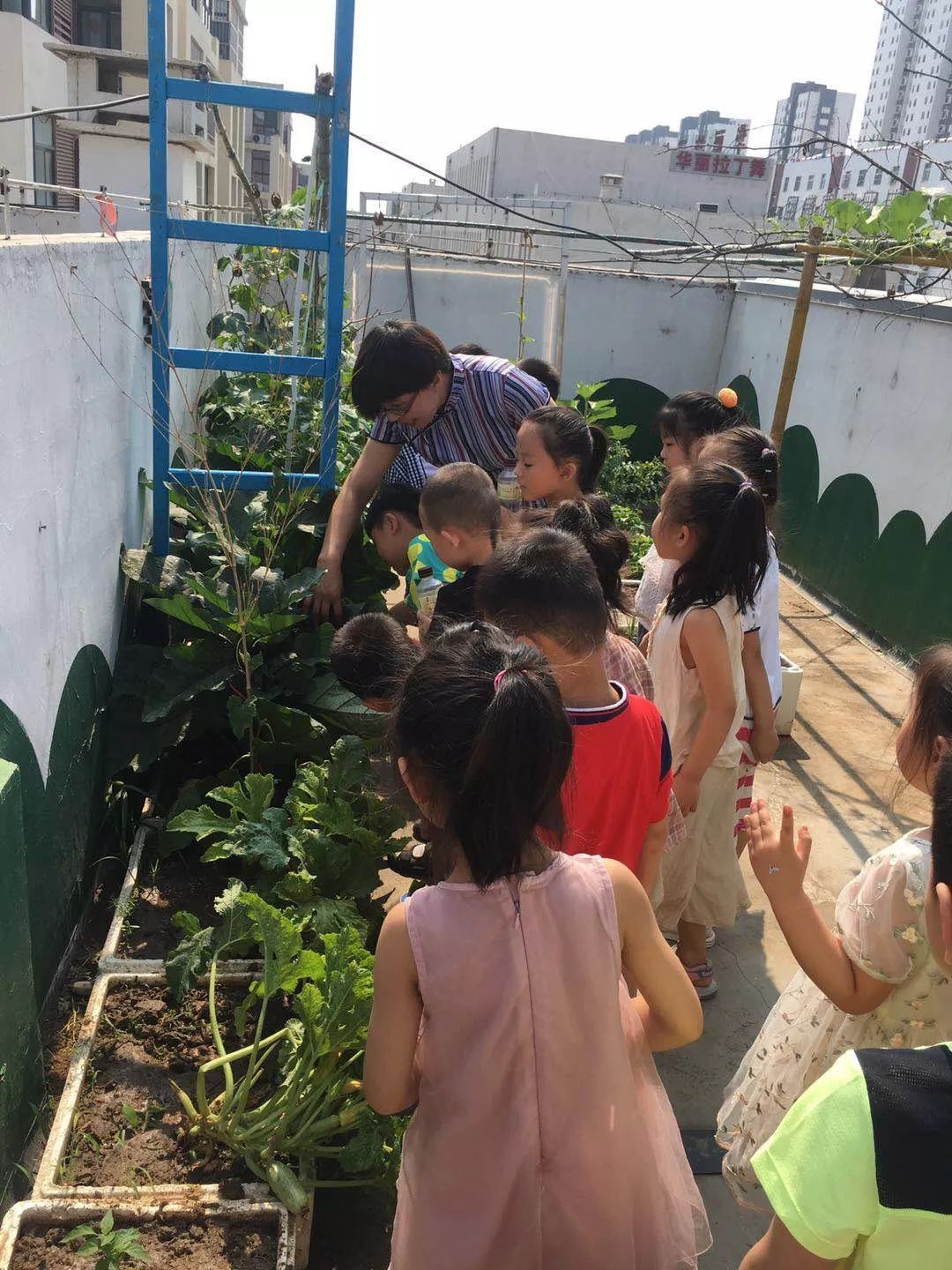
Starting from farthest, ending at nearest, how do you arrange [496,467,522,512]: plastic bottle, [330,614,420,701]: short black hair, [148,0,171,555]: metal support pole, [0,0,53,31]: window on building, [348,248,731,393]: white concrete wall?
[0,0,53,31]: window on building < [348,248,731,393]: white concrete wall < [496,467,522,512]: plastic bottle < [148,0,171,555]: metal support pole < [330,614,420,701]: short black hair

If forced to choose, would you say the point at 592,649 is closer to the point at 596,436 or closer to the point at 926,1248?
the point at 926,1248

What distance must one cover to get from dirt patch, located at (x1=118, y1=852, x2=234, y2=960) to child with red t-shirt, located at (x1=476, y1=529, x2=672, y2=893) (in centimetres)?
119

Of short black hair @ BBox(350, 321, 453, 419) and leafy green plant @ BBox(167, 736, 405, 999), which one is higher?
short black hair @ BBox(350, 321, 453, 419)

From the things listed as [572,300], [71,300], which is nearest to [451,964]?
[71,300]

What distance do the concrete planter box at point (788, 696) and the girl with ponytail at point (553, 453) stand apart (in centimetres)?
194

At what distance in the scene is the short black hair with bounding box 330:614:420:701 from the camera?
9.12 feet

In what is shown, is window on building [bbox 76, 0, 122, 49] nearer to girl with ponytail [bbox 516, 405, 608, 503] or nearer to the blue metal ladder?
the blue metal ladder

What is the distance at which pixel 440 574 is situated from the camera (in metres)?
2.77

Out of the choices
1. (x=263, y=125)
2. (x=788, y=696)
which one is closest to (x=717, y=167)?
(x=263, y=125)

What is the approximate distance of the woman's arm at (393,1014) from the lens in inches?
49.2

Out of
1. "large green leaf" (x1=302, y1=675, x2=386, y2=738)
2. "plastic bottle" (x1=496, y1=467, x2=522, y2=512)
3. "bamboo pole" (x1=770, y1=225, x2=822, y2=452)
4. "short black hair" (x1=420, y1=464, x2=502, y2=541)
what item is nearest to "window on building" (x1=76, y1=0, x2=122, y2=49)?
"bamboo pole" (x1=770, y1=225, x2=822, y2=452)

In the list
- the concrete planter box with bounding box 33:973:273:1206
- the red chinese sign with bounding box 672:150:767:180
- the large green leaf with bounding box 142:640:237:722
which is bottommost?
the concrete planter box with bounding box 33:973:273:1206

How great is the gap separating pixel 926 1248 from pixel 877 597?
574 centimetres

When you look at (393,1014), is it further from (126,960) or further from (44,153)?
(44,153)
